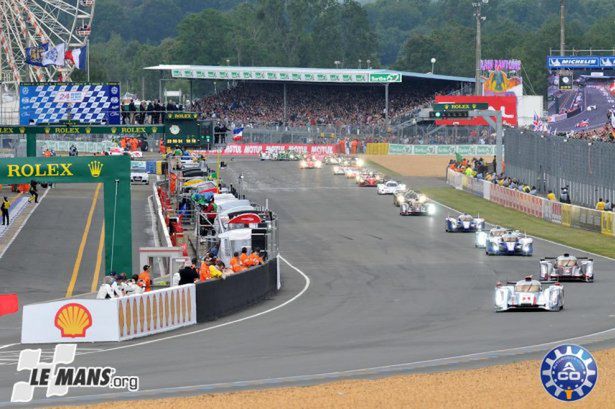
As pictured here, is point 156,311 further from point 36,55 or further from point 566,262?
point 36,55

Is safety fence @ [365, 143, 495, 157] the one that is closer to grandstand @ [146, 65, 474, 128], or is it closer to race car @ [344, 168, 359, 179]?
grandstand @ [146, 65, 474, 128]

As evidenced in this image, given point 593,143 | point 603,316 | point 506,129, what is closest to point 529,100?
point 506,129

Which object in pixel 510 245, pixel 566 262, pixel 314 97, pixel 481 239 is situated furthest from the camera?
pixel 314 97

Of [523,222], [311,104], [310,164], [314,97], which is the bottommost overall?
[523,222]

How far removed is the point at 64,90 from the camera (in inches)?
1944

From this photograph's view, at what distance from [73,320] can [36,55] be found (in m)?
66.7

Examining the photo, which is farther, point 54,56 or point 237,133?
point 237,133

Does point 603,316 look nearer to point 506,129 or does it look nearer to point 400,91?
point 506,129

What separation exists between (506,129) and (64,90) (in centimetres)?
4168

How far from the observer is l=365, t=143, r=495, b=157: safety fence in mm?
118312

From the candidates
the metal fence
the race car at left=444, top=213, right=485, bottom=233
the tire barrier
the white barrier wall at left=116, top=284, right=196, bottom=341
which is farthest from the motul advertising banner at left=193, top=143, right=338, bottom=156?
the white barrier wall at left=116, top=284, right=196, bottom=341

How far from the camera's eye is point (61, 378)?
22391 millimetres

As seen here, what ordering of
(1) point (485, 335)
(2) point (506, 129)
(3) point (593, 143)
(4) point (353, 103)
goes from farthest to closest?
(4) point (353, 103)
(2) point (506, 129)
(3) point (593, 143)
(1) point (485, 335)

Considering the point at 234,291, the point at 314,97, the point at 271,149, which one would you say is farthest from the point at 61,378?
the point at 314,97
